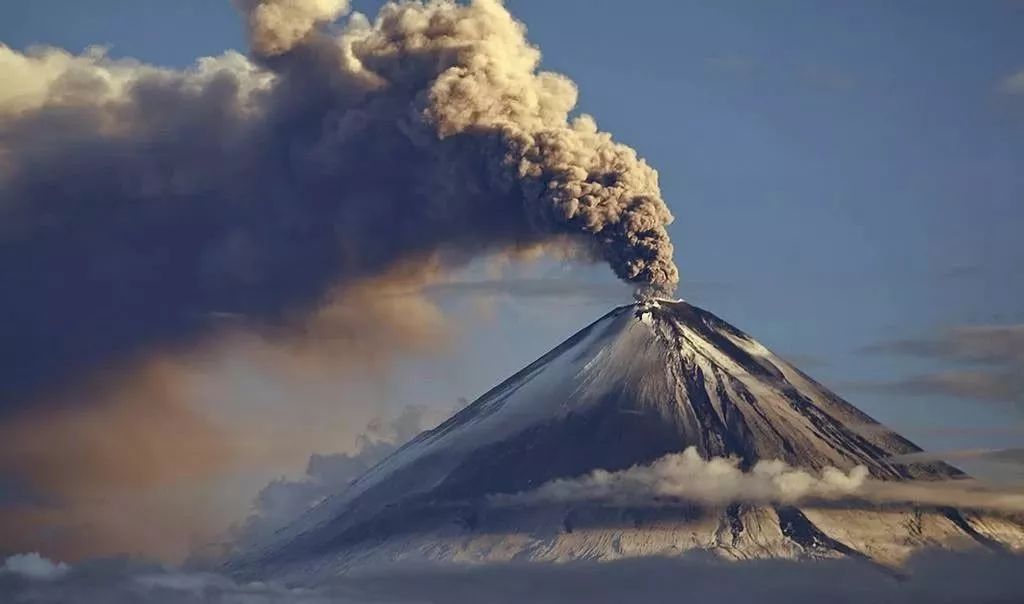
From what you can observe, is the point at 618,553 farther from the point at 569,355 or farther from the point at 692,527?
the point at 569,355

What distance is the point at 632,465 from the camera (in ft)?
247

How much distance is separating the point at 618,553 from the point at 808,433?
1096 cm

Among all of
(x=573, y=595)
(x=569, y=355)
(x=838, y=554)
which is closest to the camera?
(x=573, y=595)

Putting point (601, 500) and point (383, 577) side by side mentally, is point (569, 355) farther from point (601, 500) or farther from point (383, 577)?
point (383, 577)

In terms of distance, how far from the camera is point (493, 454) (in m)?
78.1

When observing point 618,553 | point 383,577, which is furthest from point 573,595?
point 383,577

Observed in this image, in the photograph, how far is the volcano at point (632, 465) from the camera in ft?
246

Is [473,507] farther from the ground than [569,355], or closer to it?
closer to it

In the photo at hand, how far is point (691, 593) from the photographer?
7231 centimetres

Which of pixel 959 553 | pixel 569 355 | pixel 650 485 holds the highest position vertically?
pixel 569 355

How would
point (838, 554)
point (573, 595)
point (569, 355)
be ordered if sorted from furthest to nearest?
point (569, 355) → point (838, 554) → point (573, 595)

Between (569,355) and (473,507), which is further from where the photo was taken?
(569,355)

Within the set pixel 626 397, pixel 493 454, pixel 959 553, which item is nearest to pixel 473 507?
pixel 493 454

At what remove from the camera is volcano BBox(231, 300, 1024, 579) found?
74.9m
